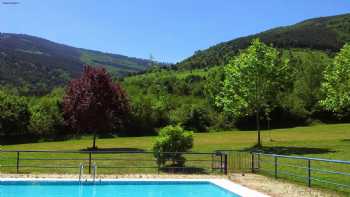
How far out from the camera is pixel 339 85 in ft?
148

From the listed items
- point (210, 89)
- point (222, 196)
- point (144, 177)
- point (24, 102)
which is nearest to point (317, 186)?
point (222, 196)

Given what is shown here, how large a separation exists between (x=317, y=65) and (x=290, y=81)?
44474 mm

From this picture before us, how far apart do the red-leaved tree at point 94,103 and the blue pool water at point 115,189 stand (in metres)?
20.1

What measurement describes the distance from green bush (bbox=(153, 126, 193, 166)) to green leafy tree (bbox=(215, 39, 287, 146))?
48.9ft

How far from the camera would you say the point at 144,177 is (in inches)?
823

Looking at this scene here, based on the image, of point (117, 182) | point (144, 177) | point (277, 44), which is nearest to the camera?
point (117, 182)

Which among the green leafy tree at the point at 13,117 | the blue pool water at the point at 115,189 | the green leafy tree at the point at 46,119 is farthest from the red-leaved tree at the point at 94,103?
the green leafy tree at the point at 13,117

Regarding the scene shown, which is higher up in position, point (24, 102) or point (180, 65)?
point (180, 65)

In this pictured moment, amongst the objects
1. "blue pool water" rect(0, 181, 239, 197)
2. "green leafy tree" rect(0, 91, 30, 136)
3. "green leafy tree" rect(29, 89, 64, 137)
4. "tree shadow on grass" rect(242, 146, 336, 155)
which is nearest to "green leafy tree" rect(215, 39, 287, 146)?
"tree shadow on grass" rect(242, 146, 336, 155)

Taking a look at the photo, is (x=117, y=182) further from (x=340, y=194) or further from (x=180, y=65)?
(x=180, y=65)

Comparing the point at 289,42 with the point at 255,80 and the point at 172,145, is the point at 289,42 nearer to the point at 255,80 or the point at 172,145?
the point at 255,80

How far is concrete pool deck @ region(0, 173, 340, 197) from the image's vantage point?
1570 cm

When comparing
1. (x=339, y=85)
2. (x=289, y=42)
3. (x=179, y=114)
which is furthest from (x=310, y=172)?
(x=289, y=42)

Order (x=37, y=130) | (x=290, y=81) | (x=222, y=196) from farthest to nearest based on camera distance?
1. (x=37, y=130)
2. (x=290, y=81)
3. (x=222, y=196)
